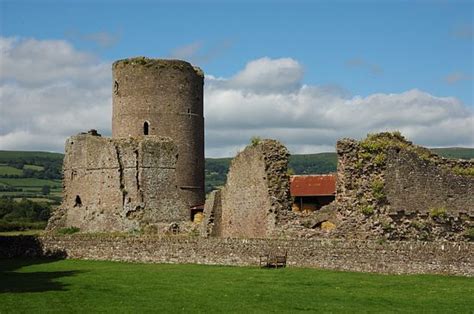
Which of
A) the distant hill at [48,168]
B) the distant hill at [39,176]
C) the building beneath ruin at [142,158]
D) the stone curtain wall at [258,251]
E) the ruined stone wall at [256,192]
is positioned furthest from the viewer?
the distant hill at [48,168]

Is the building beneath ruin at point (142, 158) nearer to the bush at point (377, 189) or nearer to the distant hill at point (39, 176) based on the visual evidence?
the bush at point (377, 189)

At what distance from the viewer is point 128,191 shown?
48938 millimetres

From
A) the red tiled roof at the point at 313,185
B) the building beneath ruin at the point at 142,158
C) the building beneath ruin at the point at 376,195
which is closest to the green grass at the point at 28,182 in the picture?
the building beneath ruin at the point at 142,158

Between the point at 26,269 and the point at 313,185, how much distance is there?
17.6m

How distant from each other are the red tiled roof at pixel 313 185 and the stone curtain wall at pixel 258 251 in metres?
11.6

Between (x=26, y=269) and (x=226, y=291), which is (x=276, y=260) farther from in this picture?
(x=26, y=269)

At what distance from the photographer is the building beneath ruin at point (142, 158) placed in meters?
48.7

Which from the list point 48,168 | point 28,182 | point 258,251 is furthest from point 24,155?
point 258,251

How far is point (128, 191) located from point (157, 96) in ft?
23.8

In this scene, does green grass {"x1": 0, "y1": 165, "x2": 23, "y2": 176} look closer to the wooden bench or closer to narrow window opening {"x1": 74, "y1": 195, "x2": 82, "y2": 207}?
narrow window opening {"x1": 74, "y1": 195, "x2": 82, "y2": 207}

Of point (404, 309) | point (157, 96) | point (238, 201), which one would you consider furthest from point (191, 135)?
point (404, 309)

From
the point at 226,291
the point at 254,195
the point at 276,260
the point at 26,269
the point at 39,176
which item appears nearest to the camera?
the point at 226,291

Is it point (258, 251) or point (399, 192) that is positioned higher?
point (399, 192)

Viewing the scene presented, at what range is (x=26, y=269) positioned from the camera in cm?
3170
